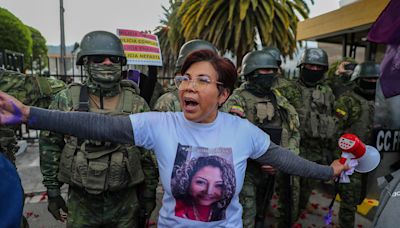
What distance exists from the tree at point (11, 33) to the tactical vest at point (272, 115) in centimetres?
2134

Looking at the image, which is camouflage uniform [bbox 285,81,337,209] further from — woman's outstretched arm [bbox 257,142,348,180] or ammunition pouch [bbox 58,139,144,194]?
ammunition pouch [bbox 58,139,144,194]

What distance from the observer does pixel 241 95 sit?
3221 mm

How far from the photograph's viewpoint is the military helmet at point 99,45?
247 centimetres

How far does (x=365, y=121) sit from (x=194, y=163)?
10.7 ft

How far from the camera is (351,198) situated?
12.4 ft

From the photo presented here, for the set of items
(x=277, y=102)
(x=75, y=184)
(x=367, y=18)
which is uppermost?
(x=367, y=18)

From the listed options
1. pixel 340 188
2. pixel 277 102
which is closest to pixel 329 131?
pixel 340 188

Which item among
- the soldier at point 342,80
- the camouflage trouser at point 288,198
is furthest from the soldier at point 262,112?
the soldier at point 342,80

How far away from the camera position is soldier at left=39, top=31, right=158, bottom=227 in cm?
230

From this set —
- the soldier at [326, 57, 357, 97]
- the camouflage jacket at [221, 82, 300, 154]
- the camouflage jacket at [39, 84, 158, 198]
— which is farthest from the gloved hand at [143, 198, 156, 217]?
the soldier at [326, 57, 357, 97]

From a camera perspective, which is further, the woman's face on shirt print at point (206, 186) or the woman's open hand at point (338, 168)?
the woman's open hand at point (338, 168)

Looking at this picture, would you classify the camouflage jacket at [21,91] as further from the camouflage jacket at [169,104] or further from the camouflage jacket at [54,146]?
the camouflage jacket at [169,104]

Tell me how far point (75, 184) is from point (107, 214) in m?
0.32

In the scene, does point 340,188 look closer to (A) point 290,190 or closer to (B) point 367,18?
(A) point 290,190
